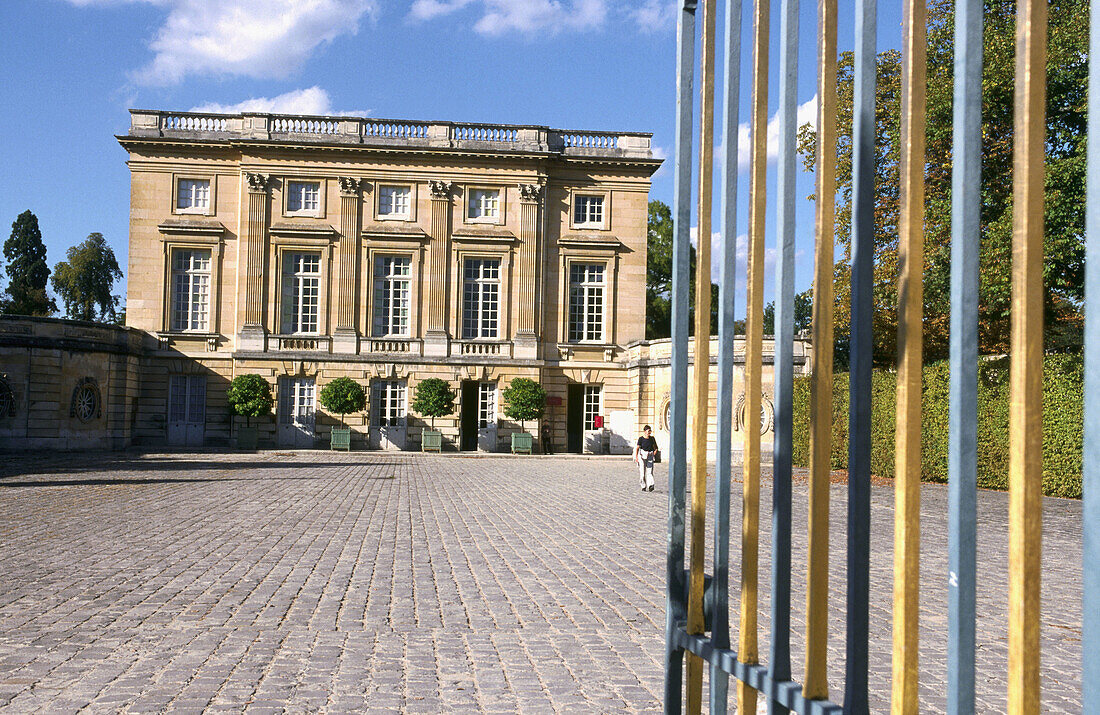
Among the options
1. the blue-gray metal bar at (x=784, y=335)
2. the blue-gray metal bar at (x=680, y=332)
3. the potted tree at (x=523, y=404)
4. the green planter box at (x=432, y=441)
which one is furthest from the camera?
the green planter box at (x=432, y=441)

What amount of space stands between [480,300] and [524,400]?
4.52m

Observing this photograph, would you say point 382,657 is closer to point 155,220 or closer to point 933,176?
point 933,176

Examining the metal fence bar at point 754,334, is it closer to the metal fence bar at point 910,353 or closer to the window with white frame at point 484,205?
the metal fence bar at point 910,353

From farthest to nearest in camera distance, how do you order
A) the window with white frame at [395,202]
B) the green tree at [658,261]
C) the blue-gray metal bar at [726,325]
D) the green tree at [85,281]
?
the green tree at [85,281]
the green tree at [658,261]
the window with white frame at [395,202]
the blue-gray metal bar at [726,325]

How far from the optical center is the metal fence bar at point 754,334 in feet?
7.73

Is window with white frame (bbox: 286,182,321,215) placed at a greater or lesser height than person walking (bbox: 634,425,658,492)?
greater

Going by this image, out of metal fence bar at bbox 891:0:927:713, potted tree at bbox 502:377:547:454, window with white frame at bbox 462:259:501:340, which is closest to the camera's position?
metal fence bar at bbox 891:0:927:713

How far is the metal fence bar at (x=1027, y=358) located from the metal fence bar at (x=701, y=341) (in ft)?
3.98

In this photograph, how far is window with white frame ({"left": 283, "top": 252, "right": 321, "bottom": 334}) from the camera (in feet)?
116

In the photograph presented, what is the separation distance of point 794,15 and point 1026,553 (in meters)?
1.32

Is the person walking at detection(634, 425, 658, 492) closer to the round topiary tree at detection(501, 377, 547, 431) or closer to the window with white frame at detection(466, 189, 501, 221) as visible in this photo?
the round topiary tree at detection(501, 377, 547, 431)

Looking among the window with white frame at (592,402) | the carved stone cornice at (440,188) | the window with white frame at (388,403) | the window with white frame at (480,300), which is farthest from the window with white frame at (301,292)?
the window with white frame at (592,402)

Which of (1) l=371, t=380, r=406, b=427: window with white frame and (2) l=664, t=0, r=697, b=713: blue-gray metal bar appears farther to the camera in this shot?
(1) l=371, t=380, r=406, b=427: window with white frame

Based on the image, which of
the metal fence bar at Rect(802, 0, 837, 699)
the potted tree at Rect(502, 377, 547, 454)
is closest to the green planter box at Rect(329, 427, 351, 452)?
the potted tree at Rect(502, 377, 547, 454)
